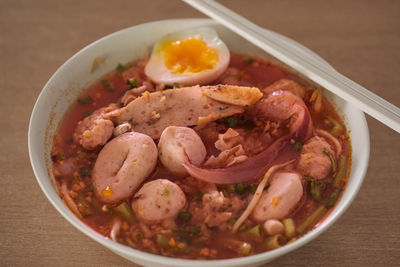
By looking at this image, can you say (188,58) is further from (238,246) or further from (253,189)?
(238,246)

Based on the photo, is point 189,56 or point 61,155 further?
point 189,56

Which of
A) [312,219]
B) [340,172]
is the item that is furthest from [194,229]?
[340,172]

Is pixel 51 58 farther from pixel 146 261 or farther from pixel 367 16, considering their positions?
pixel 367 16

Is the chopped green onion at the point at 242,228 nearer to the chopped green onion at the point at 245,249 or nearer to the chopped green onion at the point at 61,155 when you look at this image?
the chopped green onion at the point at 245,249

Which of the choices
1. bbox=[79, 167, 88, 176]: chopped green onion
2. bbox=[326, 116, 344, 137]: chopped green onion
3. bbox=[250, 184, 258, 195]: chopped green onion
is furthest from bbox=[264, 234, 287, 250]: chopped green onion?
bbox=[79, 167, 88, 176]: chopped green onion

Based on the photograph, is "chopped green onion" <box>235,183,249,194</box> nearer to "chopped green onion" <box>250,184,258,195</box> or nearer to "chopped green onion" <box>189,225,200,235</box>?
"chopped green onion" <box>250,184,258,195</box>

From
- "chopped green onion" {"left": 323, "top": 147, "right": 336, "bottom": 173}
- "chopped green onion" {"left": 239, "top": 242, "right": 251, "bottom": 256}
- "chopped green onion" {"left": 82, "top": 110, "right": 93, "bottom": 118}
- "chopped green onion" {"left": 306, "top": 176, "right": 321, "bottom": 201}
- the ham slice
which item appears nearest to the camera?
"chopped green onion" {"left": 239, "top": 242, "right": 251, "bottom": 256}

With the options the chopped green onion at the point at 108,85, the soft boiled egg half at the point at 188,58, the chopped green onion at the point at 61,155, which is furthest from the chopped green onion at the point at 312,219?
the chopped green onion at the point at 108,85
